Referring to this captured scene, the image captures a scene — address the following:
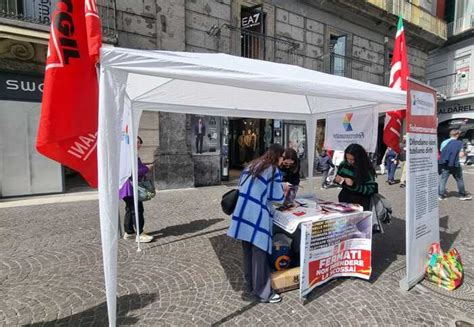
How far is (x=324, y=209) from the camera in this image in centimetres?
338

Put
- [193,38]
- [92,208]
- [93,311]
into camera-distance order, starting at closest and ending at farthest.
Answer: [93,311] → [92,208] → [193,38]

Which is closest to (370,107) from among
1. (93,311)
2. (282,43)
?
(93,311)

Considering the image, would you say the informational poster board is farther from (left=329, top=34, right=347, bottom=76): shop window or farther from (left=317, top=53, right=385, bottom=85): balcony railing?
(left=329, top=34, right=347, bottom=76): shop window

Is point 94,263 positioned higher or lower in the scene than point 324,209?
lower

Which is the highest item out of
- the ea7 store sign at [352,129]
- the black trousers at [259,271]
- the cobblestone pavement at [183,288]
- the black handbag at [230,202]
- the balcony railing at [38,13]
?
the balcony railing at [38,13]

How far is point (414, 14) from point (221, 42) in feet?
42.2

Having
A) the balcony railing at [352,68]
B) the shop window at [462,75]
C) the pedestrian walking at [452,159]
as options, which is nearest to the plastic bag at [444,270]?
the pedestrian walking at [452,159]

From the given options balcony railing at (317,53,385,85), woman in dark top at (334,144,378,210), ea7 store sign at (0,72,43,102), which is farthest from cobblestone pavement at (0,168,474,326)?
balcony railing at (317,53,385,85)

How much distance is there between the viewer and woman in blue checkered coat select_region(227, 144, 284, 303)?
2.77 meters

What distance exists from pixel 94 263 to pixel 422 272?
13.1ft

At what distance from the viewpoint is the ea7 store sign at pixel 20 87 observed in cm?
731

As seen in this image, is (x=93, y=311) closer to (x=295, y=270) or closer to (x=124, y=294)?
(x=124, y=294)

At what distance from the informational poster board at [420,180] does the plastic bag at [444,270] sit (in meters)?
0.08

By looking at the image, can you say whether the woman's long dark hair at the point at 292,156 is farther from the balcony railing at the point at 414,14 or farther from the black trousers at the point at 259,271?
the balcony railing at the point at 414,14
